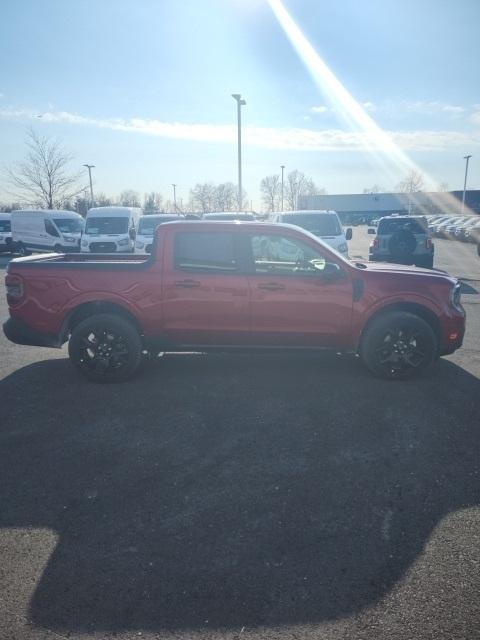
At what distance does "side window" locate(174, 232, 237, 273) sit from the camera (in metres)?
5.33

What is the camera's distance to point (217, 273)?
5.29m

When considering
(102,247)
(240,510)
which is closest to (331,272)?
(240,510)

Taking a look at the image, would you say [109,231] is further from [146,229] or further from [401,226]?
[401,226]

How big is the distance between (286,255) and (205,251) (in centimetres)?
96

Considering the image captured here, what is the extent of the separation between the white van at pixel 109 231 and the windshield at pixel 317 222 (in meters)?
7.67

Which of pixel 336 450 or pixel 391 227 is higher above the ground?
pixel 391 227

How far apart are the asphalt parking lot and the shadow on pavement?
0.01 metres

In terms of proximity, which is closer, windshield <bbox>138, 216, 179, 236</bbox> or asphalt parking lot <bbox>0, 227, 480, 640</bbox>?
asphalt parking lot <bbox>0, 227, 480, 640</bbox>

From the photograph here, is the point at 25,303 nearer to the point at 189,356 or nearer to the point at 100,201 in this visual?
the point at 189,356

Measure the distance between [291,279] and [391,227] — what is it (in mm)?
10576

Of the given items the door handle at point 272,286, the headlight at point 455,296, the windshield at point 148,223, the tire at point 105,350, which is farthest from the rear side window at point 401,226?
the tire at point 105,350

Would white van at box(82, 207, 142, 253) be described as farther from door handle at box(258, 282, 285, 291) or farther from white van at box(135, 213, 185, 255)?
door handle at box(258, 282, 285, 291)

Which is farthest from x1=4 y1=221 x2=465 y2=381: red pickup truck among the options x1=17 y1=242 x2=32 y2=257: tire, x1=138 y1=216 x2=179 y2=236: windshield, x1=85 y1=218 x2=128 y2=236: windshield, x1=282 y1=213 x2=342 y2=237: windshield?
x1=17 y1=242 x2=32 y2=257: tire

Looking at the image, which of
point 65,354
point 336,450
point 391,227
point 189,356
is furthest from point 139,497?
point 391,227
